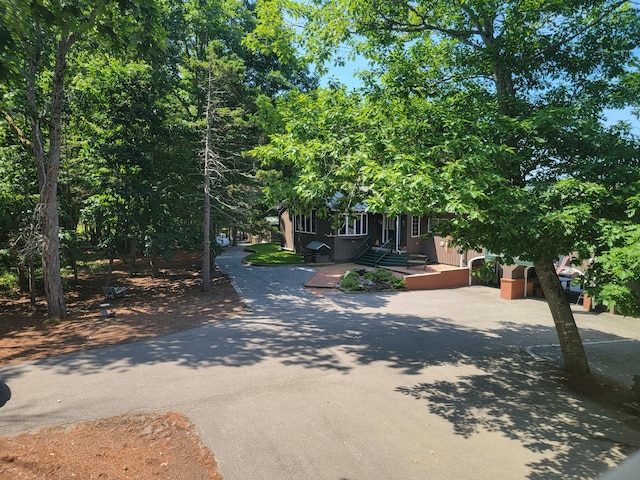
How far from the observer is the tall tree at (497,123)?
5.97 metres

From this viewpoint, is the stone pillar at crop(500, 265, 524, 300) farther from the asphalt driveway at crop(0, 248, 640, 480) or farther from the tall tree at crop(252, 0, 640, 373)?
the tall tree at crop(252, 0, 640, 373)

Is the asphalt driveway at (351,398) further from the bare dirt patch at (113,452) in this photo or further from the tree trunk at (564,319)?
the tree trunk at (564,319)

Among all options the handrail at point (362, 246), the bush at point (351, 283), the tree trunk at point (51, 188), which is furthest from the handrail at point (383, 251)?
the tree trunk at point (51, 188)

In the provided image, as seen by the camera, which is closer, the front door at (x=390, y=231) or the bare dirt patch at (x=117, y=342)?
the bare dirt patch at (x=117, y=342)

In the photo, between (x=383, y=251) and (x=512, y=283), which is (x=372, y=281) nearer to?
(x=383, y=251)

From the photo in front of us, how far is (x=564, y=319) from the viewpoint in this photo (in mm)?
8141

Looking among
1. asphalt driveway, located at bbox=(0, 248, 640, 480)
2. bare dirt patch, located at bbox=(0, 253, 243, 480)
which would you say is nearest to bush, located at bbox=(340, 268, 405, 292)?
asphalt driveway, located at bbox=(0, 248, 640, 480)

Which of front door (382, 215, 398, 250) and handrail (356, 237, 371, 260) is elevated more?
front door (382, 215, 398, 250)

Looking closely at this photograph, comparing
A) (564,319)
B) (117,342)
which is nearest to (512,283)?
(564,319)

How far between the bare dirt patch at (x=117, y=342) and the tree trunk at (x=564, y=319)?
280 inches

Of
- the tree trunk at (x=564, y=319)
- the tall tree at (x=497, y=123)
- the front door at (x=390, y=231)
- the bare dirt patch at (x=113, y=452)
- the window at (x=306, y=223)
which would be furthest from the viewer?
the window at (x=306, y=223)

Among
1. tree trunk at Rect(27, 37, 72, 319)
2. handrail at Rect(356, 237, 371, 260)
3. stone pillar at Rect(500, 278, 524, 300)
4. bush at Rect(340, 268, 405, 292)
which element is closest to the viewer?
tree trunk at Rect(27, 37, 72, 319)

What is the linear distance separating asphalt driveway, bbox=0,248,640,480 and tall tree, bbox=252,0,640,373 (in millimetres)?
2451

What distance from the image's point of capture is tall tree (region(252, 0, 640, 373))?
597 centimetres
